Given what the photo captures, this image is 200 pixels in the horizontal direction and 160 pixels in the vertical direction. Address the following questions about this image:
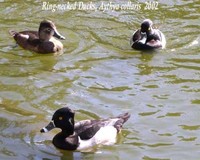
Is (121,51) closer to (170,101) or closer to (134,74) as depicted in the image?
(134,74)

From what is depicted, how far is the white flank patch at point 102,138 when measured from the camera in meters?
9.78

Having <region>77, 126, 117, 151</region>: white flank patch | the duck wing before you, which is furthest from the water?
the duck wing

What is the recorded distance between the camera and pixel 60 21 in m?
15.7

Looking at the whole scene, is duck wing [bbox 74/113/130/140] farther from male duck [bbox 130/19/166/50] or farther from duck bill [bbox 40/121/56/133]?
male duck [bbox 130/19/166/50]

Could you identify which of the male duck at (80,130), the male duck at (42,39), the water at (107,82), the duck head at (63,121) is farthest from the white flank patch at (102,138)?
the male duck at (42,39)

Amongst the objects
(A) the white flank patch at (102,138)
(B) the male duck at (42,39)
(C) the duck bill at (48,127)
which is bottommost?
(A) the white flank patch at (102,138)

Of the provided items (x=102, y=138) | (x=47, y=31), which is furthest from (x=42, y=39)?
(x=102, y=138)

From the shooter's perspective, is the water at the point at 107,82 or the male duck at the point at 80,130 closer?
the male duck at the point at 80,130

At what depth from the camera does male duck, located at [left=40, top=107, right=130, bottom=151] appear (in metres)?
9.64

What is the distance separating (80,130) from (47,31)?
4.71m

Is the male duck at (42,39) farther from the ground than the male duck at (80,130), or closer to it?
farther from the ground

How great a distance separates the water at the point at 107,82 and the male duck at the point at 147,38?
0.18 meters

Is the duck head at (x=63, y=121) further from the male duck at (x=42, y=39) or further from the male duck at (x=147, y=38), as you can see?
the male duck at (x=147, y=38)

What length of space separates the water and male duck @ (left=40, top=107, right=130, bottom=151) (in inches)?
Result: 6.1
